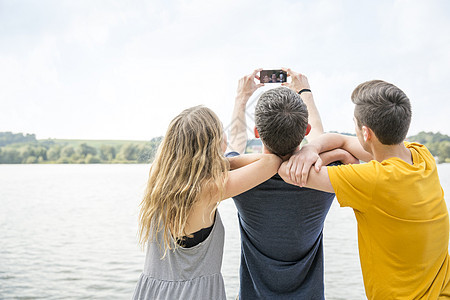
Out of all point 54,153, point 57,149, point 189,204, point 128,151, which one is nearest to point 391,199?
point 189,204

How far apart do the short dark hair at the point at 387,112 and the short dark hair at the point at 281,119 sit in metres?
0.22

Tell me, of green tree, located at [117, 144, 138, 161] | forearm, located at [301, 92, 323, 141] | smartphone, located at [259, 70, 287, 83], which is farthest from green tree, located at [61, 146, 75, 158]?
forearm, located at [301, 92, 323, 141]

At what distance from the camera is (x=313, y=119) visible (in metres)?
1.73

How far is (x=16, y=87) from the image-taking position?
112 feet

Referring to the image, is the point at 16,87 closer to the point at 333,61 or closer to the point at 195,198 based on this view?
the point at 333,61

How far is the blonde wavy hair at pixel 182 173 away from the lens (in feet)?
4.83

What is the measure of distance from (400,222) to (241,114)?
2.89 ft

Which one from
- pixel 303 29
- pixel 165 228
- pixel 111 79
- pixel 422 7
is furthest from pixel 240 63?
pixel 165 228

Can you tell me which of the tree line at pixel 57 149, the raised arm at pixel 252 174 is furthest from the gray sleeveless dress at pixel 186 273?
the tree line at pixel 57 149

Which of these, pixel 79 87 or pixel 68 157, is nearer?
pixel 68 157

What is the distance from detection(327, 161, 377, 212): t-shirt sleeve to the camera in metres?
1.26

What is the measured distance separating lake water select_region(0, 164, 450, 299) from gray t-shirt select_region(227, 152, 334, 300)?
1.64 feet

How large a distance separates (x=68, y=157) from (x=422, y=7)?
24.3 m

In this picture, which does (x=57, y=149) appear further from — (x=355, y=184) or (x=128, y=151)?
(x=355, y=184)
